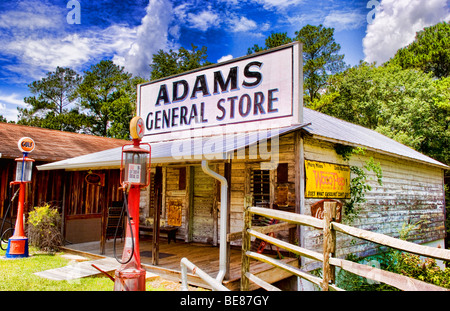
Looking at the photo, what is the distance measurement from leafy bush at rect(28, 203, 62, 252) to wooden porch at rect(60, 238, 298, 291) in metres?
0.38

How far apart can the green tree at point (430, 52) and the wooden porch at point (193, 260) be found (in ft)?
92.0

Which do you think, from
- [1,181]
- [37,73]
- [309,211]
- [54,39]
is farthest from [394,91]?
[37,73]

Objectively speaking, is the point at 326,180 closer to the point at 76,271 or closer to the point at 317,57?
the point at 76,271

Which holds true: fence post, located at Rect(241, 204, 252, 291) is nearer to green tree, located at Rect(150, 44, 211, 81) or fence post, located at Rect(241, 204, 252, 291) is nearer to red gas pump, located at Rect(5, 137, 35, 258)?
red gas pump, located at Rect(5, 137, 35, 258)

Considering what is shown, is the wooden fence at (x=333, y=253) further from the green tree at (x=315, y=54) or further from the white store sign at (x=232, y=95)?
the green tree at (x=315, y=54)

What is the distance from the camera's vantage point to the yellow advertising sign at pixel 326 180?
282 inches

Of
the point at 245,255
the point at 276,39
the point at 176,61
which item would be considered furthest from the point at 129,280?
the point at 176,61

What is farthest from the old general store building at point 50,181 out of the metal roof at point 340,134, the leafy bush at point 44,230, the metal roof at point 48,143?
the metal roof at point 340,134

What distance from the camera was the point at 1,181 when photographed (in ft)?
31.4

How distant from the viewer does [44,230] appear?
8258mm

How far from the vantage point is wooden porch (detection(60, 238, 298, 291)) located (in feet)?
19.1
